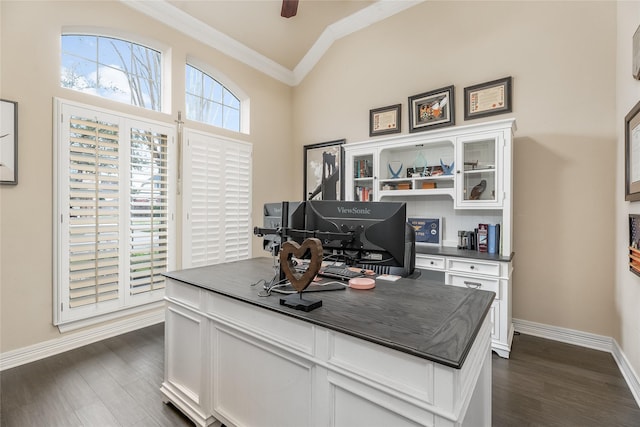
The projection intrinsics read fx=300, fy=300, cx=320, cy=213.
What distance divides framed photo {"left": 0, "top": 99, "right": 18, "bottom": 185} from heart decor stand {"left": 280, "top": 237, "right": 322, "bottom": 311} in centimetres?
255

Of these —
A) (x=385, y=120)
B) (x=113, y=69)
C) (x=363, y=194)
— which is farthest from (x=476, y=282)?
(x=113, y=69)

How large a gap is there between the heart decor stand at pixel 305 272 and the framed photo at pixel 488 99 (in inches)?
111

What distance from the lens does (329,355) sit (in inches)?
47.1

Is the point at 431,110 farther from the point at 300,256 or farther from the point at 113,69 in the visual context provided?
the point at 113,69

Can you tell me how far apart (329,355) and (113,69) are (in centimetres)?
362

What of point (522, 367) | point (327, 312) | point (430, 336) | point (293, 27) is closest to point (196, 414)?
point (327, 312)

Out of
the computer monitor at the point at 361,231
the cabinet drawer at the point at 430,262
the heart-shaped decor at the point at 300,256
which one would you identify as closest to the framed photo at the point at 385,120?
the cabinet drawer at the point at 430,262

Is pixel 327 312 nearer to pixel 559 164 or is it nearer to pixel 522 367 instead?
pixel 522 367

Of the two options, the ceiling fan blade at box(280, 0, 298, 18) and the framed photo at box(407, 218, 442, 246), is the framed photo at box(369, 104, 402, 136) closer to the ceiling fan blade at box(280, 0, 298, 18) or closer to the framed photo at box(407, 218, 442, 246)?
the framed photo at box(407, 218, 442, 246)

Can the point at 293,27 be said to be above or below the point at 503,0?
above

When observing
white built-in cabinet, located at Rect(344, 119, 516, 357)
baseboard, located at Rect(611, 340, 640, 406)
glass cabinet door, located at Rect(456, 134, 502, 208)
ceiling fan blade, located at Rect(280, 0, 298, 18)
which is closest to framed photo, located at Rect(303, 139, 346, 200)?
white built-in cabinet, located at Rect(344, 119, 516, 357)

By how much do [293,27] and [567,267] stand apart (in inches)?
168

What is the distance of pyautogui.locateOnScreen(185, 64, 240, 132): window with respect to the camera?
151 inches

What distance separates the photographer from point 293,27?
13.5 feet
